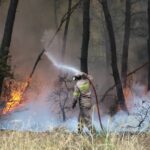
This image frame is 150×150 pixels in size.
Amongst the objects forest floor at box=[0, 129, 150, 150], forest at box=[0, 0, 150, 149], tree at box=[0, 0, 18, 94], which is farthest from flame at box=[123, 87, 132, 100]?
forest floor at box=[0, 129, 150, 150]

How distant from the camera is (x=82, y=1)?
25.7 metres

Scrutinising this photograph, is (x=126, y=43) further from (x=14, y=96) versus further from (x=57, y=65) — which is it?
(x=14, y=96)

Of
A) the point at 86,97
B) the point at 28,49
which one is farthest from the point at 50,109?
the point at 86,97

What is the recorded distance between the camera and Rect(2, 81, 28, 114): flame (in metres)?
22.1

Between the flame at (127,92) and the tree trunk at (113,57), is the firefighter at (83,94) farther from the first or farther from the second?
the flame at (127,92)

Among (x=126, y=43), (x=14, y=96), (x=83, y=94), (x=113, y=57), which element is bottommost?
(x=83, y=94)

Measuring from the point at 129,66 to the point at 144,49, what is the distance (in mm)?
1067

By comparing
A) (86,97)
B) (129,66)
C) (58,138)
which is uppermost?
(129,66)

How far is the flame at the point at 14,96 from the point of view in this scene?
2211 centimetres

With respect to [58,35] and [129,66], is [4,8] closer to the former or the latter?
[58,35]

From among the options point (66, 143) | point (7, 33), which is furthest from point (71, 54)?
point (66, 143)

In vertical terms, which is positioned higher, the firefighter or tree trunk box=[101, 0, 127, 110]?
tree trunk box=[101, 0, 127, 110]

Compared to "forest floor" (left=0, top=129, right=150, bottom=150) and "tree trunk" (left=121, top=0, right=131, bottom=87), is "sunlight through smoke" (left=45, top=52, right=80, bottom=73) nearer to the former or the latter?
"tree trunk" (left=121, top=0, right=131, bottom=87)

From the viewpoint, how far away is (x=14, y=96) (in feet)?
75.3
